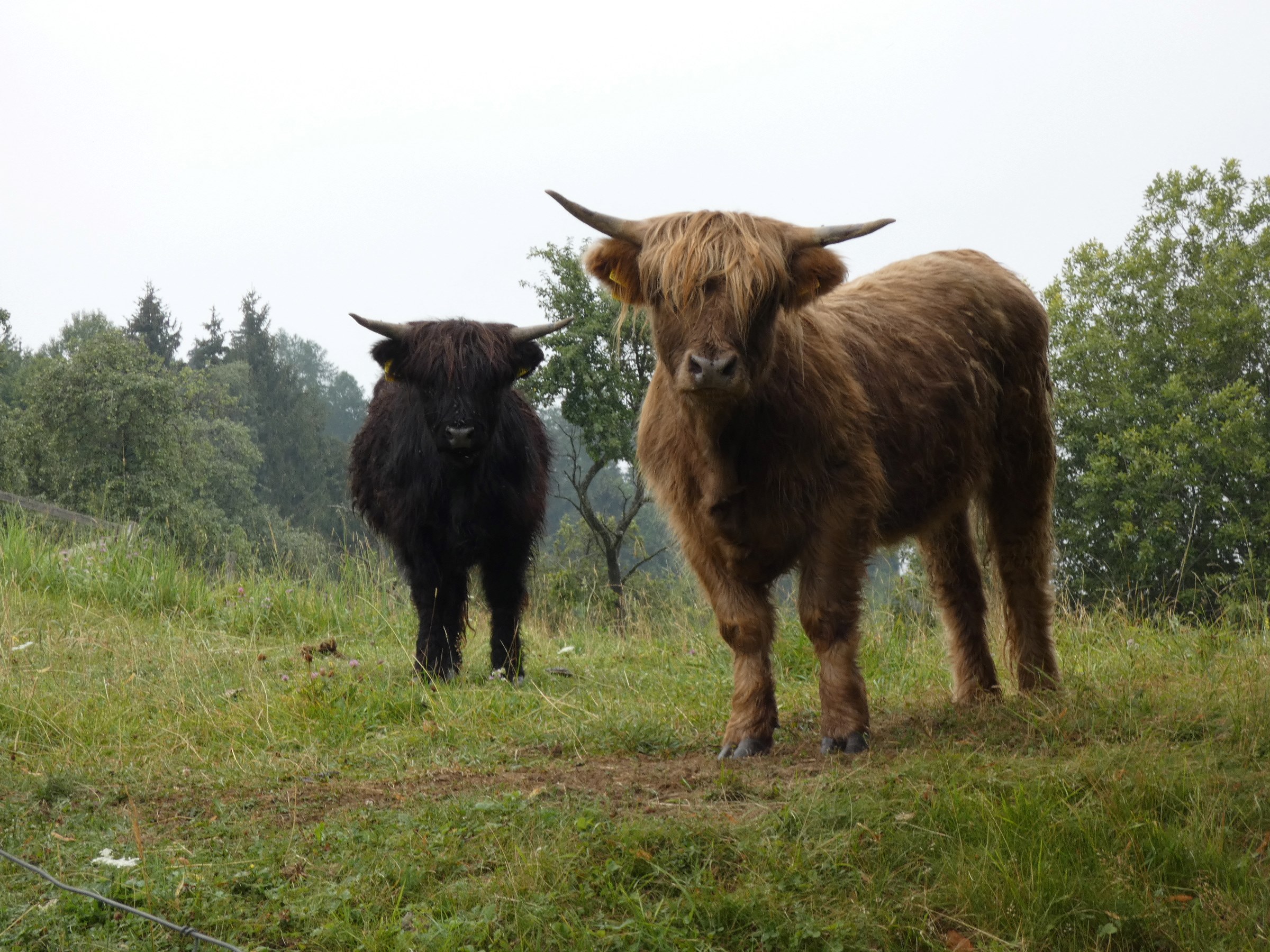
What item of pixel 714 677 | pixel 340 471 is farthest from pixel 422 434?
pixel 340 471

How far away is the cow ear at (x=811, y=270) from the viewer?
424 centimetres

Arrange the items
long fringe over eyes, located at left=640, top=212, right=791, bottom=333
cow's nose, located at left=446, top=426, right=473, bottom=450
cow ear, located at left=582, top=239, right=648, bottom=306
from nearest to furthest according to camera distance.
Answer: long fringe over eyes, located at left=640, top=212, right=791, bottom=333, cow ear, located at left=582, top=239, right=648, bottom=306, cow's nose, located at left=446, top=426, right=473, bottom=450

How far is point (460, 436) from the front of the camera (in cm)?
641

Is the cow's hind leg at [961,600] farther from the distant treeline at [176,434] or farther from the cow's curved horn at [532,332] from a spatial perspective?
the distant treeline at [176,434]

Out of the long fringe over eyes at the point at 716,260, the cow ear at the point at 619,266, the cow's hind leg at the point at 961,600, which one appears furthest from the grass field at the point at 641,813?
the cow ear at the point at 619,266

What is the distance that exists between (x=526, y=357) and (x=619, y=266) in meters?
2.78

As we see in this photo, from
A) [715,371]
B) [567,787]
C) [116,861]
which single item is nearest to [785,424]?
[715,371]

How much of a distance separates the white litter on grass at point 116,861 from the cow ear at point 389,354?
3750mm

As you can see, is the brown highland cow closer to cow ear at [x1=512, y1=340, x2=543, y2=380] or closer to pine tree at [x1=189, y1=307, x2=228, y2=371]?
cow ear at [x1=512, y1=340, x2=543, y2=380]

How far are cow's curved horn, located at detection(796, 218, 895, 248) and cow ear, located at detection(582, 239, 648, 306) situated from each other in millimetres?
603

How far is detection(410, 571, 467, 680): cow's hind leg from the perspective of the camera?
21.4 feet

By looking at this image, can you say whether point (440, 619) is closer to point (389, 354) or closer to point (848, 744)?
point (389, 354)

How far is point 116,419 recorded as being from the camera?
34.3 metres

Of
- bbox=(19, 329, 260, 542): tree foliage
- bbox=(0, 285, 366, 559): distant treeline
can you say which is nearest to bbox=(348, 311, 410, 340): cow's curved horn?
bbox=(0, 285, 366, 559): distant treeline
